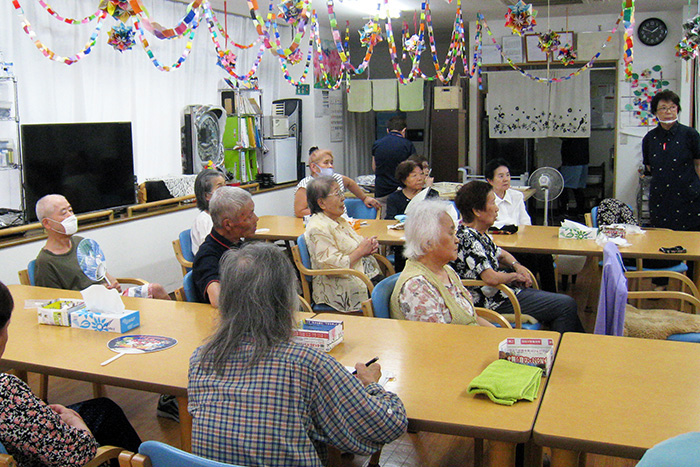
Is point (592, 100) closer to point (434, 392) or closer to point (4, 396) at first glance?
point (434, 392)

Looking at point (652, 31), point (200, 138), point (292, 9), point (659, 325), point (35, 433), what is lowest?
point (659, 325)

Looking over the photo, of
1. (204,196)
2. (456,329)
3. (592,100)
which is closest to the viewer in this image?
(456,329)

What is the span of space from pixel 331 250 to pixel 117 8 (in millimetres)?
1832

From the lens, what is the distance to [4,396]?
1.91 meters

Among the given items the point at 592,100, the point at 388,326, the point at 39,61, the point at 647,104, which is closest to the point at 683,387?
the point at 388,326

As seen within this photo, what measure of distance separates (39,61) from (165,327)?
3471 mm

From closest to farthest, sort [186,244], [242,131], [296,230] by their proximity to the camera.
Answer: [186,244] < [296,230] < [242,131]

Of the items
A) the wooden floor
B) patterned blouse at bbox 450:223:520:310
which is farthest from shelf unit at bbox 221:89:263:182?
patterned blouse at bbox 450:223:520:310

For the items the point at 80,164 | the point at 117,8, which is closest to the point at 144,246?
the point at 80,164

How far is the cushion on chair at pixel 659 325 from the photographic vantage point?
332cm

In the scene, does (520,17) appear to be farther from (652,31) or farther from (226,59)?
(652,31)

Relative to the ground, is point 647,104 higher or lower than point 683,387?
higher

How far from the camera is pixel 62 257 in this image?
3.82 meters

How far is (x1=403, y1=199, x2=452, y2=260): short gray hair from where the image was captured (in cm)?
301
